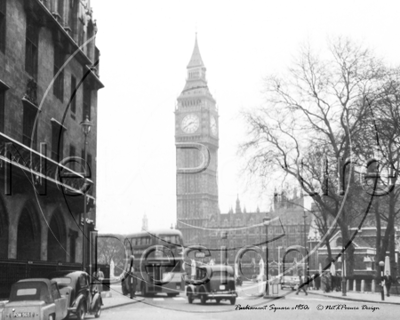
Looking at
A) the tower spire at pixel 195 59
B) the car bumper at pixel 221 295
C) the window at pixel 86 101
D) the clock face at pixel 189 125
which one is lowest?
the car bumper at pixel 221 295

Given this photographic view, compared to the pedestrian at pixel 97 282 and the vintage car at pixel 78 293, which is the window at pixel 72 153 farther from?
the vintage car at pixel 78 293

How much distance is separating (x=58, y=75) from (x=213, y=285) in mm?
12380

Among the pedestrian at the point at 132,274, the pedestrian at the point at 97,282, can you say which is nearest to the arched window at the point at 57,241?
the pedestrian at the point at 97,282

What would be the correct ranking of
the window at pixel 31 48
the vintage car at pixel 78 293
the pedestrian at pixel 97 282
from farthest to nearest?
the window at pixel 31 48 < the pedestrian at pixel 97 282 < the vintage car at pixel 78 293

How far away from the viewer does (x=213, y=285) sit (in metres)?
31.4

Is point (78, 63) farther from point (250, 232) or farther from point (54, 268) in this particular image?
point (250, 232)

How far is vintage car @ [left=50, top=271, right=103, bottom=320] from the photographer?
21163 mm

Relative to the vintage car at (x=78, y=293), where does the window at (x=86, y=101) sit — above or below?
above

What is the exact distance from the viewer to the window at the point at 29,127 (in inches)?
1110

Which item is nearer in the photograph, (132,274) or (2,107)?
(2,107)

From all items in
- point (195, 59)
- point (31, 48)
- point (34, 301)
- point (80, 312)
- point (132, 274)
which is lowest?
point (80, 312)

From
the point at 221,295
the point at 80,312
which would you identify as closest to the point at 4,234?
the point at 80,312

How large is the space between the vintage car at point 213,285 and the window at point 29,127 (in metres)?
9.79

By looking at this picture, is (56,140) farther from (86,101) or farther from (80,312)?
(80,312)
